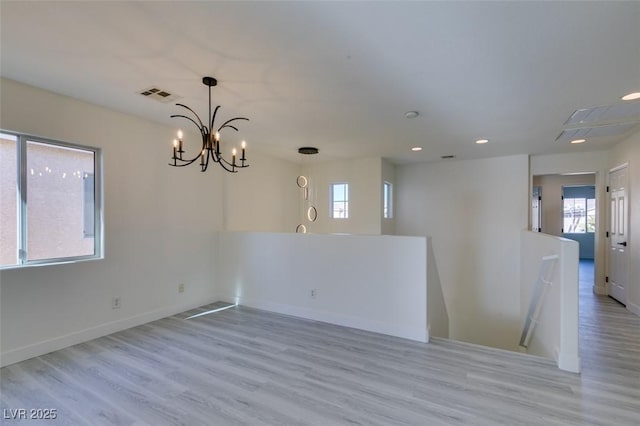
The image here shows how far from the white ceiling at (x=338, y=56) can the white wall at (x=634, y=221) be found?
1.70 metres

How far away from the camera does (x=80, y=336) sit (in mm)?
3295

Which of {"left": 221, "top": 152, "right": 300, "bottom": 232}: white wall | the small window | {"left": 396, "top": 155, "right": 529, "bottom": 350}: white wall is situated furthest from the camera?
the small window

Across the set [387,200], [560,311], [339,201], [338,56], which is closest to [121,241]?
[338,56]

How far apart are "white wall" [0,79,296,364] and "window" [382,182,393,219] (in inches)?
124

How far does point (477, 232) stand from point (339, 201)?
2.94 m

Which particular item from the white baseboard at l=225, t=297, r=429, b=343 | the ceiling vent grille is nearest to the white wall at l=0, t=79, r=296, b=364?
the white baseboard at l=225, t=297, r=429, b=343

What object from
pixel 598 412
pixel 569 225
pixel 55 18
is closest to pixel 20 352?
pixel 55 18

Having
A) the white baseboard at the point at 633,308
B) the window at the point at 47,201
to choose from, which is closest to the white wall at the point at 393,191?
the white baseboard at the point at 633,308

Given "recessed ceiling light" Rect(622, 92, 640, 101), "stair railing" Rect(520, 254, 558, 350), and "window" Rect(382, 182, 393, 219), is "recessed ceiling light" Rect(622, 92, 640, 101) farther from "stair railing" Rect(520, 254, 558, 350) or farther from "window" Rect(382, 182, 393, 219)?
"window" Rect(382, 182, 393, 219)

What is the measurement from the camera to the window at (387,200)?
21.5 ft

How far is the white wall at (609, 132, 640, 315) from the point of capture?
435cm

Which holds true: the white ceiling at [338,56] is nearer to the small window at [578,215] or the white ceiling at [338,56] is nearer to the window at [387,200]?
the window at [387,200]

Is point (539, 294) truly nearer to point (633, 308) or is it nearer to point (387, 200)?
point (633, 308)

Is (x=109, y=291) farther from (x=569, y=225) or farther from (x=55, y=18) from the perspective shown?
(x=569, y=225)
